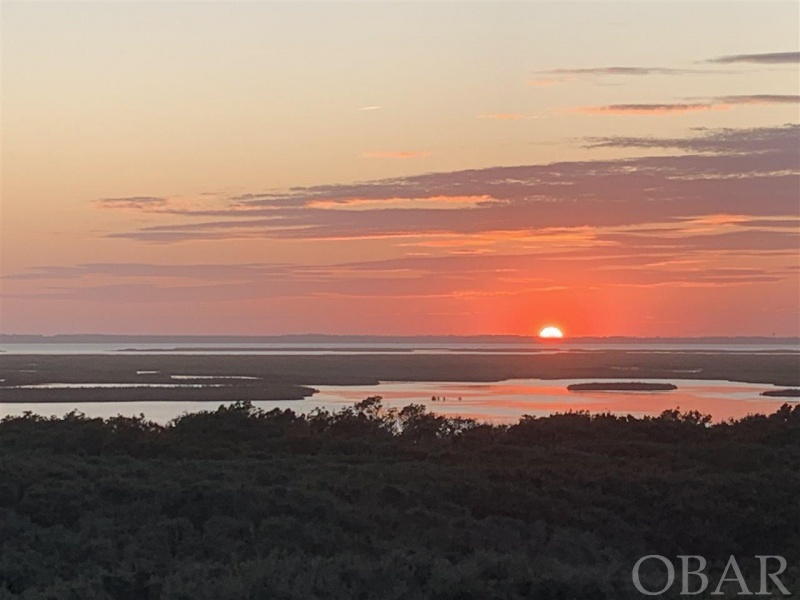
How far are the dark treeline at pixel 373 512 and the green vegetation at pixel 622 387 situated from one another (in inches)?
1410

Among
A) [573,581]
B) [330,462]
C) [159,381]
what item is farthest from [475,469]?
[159,381]

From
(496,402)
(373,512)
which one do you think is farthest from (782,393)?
(373,512)

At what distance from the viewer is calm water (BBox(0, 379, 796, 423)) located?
42875 millimetres

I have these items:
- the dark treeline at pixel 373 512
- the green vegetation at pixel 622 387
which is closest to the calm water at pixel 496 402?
the green vegetation at pixel 622 387

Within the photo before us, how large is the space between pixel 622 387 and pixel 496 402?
1627cm

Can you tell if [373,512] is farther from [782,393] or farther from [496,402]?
[782,393]

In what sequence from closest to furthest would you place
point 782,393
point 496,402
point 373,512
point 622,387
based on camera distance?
point 373,512, point 496,402, point 782,393, point 622,387

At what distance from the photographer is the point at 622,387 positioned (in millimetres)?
61969

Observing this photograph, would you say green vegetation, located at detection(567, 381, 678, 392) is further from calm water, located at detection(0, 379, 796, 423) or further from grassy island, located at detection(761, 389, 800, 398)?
grassy island, located at detection(761, 389, 800, 398)

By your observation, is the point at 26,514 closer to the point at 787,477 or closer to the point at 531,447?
the point at 531,447

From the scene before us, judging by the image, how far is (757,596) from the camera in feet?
37.5

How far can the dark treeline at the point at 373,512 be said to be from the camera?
11.9 meters

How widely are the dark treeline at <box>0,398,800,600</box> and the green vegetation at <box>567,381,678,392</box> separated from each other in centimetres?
3581

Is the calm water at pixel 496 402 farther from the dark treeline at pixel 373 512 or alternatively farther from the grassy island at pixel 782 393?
the dark treeline at pixel 373 512
